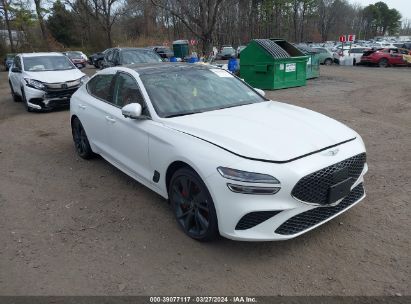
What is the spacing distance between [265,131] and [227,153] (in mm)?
548

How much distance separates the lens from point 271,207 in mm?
3045

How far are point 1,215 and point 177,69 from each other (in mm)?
2672

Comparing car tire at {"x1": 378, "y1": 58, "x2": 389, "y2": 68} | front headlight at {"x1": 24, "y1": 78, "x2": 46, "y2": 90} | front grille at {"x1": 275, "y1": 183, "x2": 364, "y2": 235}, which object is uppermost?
front headlight at {"x1": 24, "y1": 78, "x2": 46, "y2": 90}

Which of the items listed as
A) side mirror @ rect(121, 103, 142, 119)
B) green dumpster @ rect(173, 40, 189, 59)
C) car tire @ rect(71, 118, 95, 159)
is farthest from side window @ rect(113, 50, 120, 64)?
green dumpster @ rect(173, 40, 189, 59)

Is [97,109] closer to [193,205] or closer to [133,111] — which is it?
[133,111]

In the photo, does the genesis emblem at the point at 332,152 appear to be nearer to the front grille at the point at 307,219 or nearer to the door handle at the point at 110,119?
the front grille at the point at 307,219

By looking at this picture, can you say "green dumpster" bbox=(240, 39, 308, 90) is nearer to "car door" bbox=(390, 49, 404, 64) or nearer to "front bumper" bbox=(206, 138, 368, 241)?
"front bumper" bbox=(206, 138, 368, 241)

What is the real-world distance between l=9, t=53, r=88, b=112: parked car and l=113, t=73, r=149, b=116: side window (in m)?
6.47

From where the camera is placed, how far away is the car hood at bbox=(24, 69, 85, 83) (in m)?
10.6

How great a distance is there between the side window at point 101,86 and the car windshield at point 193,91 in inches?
33.9

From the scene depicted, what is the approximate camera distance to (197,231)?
361cm

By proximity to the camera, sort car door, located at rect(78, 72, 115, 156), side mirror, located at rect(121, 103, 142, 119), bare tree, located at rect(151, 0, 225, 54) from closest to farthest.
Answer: side mirror, located at rect(121, 103, 142, 119), car door, located at rect(78, 72, 115, 156), bare tree, located at rect(151, 0, 225, 54)

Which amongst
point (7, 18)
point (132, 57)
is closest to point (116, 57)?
point (132, 57)

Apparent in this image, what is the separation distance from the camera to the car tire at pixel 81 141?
19.4 ft
